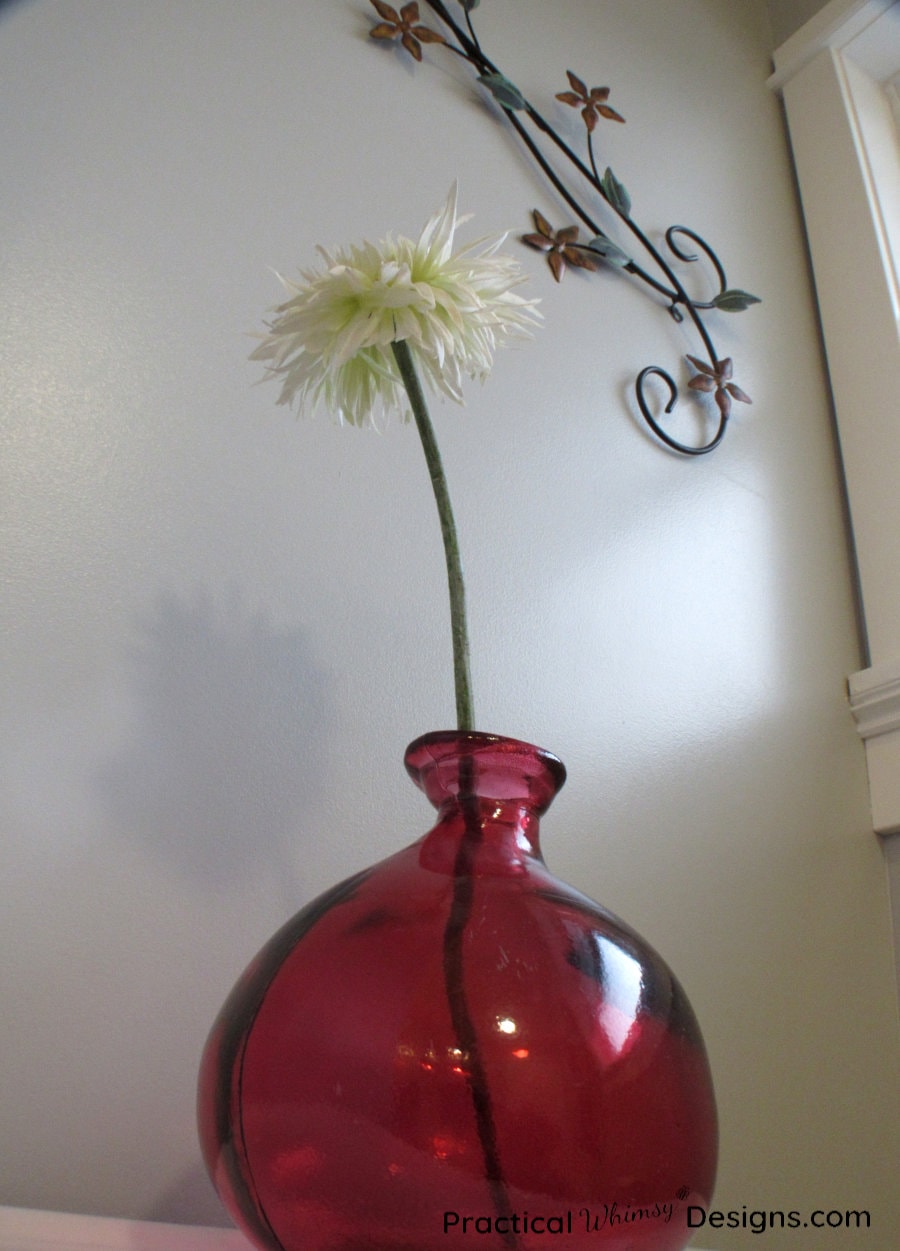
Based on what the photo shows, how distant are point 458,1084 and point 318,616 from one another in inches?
17.9

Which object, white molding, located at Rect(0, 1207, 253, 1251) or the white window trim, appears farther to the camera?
the white window trim

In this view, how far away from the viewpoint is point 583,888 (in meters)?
0.82

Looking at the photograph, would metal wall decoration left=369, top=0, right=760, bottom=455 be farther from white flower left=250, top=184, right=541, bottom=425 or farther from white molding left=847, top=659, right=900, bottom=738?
white flower left=250, top=184, right=541, bottom=425

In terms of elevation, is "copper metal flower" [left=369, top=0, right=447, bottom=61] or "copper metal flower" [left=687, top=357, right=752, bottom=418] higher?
"copper metal flower" [left=369, top=0, right=447, bottom=61]

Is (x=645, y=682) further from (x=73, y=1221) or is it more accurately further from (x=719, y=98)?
(x=719, y=98)

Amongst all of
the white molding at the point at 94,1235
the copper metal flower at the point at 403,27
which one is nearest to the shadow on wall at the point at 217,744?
the white molding at the point at 94,1235

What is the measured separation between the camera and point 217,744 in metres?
0.71

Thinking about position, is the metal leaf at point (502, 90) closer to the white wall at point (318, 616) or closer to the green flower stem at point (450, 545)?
the white wall at point (318, 616)

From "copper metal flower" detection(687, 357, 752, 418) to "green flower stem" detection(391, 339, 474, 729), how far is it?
600mm

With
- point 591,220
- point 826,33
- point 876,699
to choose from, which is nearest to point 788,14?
point 826,33

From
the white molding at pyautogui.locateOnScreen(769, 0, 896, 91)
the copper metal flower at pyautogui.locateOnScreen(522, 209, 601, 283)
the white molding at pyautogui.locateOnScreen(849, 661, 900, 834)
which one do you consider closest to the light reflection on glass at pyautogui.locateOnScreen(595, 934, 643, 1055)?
the white molding at pyautogui.locateOnScreen(849, 661, 900, 834)

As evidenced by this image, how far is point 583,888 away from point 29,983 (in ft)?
1.34

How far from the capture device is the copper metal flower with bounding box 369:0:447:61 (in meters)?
1.01

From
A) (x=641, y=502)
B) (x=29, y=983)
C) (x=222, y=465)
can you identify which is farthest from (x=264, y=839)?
(x=641, y=502)
